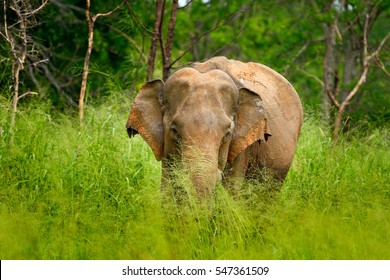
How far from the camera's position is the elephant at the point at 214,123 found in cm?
784

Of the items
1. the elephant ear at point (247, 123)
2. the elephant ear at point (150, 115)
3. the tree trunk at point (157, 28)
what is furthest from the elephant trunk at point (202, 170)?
the tree trunk at point (157, 28)

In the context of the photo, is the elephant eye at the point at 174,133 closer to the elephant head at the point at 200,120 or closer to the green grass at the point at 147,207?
the elephant head at the point at 200,120

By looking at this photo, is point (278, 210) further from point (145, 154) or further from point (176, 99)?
point (145, 154)

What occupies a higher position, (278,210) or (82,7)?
(82,7)

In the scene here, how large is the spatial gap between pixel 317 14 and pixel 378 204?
30.1 feet

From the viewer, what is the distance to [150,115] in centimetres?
859

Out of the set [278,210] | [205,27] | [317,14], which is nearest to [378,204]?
[278,210]

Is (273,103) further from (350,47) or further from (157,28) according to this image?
(350,47)

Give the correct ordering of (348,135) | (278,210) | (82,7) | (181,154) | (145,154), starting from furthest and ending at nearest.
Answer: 1. (82,7)
2. (348,135)
3. (145,154)
4. (278,210)
5. (181,154)

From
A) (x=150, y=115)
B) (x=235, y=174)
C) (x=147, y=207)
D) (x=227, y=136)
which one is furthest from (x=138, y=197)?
(x=227, y=136)

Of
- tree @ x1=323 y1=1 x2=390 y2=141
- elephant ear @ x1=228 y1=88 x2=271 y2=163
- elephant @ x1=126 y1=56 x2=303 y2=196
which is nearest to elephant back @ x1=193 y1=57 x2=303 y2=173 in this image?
elephant @ x1=126 y1=56 x2=303 y2=196

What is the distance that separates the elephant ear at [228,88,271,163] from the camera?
8352mm

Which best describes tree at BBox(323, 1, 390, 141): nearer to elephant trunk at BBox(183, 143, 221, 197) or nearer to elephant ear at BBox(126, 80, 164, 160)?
elephant ear at BBox(126, 80, 164, 160)

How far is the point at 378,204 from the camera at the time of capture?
8602mm
